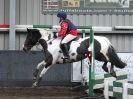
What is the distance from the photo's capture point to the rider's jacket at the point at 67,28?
14180 millimetres

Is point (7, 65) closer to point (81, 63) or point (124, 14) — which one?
point (81, 63)

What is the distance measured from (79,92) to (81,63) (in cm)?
169

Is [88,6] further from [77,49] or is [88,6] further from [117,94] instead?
[117,94]

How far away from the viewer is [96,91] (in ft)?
49.5

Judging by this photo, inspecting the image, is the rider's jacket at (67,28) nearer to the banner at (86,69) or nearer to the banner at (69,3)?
the banner at (86,69)

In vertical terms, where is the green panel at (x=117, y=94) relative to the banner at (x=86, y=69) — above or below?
below

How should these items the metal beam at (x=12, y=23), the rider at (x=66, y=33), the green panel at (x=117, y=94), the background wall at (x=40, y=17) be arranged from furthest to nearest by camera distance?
the background wall at (x=40, y=17) < the metal beam at (x=12, y=23) < the rider at (x=66, y=33) < the green panel at (x=117, y=94)

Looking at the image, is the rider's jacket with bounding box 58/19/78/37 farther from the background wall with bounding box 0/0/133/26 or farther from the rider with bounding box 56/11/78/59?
the background wall with bounding box 0/0/133/26

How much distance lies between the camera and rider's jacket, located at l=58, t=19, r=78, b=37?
14180mm

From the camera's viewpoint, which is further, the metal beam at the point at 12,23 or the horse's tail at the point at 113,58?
the metal beam at the point at 12,23

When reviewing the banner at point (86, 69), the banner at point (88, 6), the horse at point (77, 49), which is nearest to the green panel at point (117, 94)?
the horse at point (77, 49)

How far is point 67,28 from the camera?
14.4m

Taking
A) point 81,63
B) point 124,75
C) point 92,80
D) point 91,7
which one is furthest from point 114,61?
point 91,7

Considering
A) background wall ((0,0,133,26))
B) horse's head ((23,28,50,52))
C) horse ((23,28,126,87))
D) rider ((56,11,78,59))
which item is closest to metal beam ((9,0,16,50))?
background wall ((0,0,133,26))
